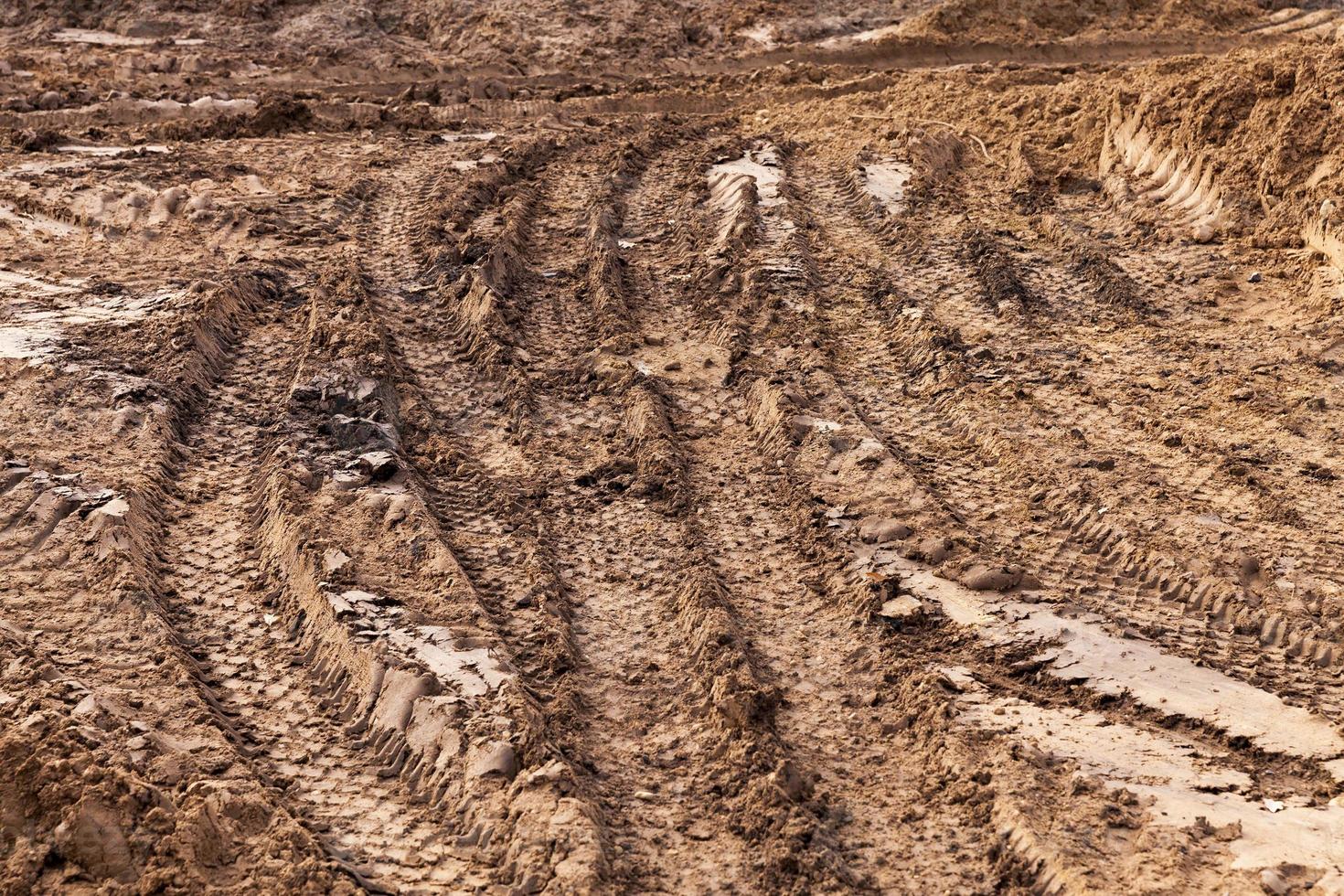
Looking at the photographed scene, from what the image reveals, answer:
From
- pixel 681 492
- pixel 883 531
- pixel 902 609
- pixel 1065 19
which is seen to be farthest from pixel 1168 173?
pixel 1065 19

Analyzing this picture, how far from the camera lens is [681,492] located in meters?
6.12

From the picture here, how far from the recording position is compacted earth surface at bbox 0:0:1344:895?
4.20 meters

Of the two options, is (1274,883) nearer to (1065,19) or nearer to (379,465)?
(379,465)

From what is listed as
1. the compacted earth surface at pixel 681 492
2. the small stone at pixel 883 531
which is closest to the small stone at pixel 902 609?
the compacted earth surface at pixel 681 492

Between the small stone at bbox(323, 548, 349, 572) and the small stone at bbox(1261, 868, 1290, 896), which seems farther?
the small stone at bbox(323, 548, 349, 572)

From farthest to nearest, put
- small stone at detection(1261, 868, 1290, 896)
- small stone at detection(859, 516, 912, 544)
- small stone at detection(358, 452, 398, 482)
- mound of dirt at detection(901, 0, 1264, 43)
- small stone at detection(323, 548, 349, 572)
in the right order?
1. mound of dirt at detection(901, 0, 1264, 43)
2. small stone at detection(358, 452, 398, 482)
3. small stone at detection(859, 516, 912, 544)
4. small stone at detection(323, 548, 349, 572)
5. small stone at detection(1261, 868, 1290, 896)

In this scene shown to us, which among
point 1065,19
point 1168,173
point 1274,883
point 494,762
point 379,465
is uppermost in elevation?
point 1168,173

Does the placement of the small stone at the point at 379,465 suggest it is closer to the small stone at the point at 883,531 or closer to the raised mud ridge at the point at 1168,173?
the small stone at the point at 883,531

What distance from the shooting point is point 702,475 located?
6.31 meters

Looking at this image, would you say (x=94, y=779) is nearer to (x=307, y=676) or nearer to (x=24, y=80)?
(x=307, y=676)

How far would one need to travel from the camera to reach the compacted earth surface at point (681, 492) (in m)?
4.20

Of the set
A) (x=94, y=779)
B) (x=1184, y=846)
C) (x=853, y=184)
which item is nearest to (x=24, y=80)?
(x=853, y=184)

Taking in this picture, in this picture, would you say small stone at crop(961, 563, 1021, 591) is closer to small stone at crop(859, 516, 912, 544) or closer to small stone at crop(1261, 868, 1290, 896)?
small stone at crop(859, 516, 912, 544)

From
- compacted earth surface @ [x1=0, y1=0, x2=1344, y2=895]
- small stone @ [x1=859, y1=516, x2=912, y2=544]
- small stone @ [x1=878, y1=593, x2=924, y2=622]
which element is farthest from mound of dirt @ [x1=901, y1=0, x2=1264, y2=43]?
small stone @ [x1=878, y1=593, x2=924, y2=622]
